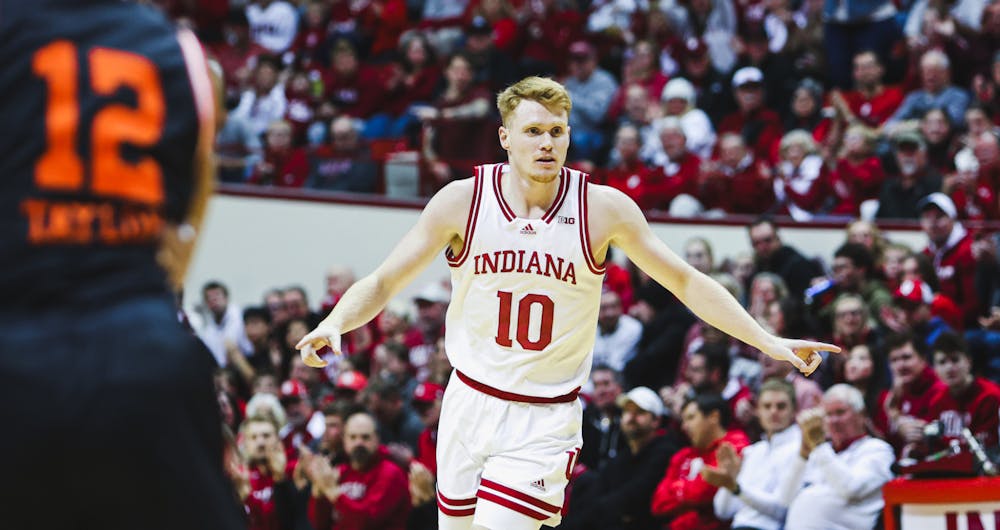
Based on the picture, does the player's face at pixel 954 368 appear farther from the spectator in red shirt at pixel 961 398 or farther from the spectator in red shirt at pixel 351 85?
the spectator in red shirt at pixel 351 85

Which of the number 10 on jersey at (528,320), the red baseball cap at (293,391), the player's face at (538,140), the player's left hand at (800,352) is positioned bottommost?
the red baseball cap at (293,391)

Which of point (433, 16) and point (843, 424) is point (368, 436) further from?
point (433, 16)

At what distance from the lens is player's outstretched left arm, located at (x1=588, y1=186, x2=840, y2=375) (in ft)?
23.4

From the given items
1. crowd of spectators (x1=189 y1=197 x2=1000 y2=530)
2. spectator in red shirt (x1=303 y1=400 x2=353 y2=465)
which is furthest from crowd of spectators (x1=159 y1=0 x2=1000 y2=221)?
spectator in red shirt (x1=303 y1=400 x2=353 y2=465)

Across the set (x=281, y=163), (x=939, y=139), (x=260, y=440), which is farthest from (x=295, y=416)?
(x=939, y=139)

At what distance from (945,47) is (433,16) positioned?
7.44 metres

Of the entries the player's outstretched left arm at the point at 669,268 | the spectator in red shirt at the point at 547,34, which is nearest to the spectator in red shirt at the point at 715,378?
the player's outstretched left arm at the point at 669,268

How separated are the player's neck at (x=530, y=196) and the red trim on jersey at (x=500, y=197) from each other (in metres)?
0.02

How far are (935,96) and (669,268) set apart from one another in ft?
29.6

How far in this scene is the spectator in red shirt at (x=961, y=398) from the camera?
10438 millimetres

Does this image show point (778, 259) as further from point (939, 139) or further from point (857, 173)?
point (939, 139)

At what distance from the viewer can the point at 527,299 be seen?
710 centimetres

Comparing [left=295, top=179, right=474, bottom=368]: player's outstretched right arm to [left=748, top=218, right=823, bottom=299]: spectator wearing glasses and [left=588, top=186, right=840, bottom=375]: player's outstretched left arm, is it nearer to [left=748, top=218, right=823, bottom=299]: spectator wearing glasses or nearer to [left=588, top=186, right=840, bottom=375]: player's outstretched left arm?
[left=588, top=186, right=840, bottom=375]: player's outstretched left arm

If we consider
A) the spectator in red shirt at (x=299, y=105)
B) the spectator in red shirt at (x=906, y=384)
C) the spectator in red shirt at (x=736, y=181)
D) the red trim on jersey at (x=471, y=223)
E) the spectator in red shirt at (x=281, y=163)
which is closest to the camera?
the red trim on jersey at (x=471, y=223)
